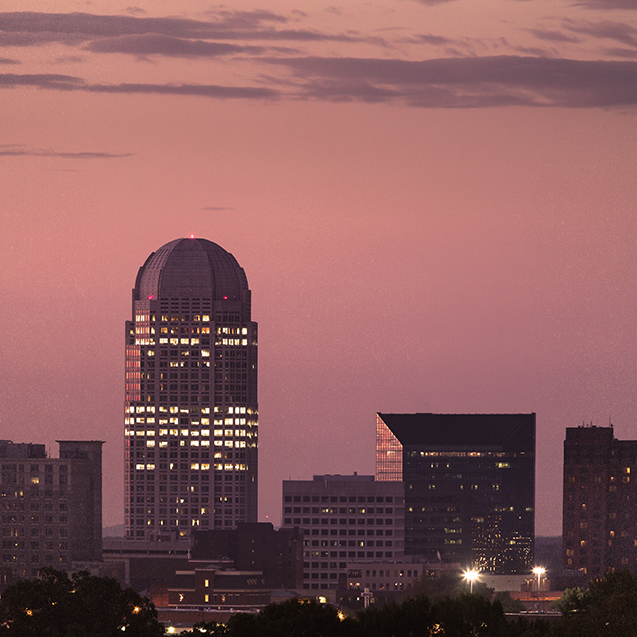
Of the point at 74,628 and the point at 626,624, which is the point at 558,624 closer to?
the point at 626,624

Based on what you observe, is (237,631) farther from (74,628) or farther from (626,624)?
(626,624)

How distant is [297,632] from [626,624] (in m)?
33.9

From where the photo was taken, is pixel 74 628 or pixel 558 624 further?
pixel 74 628

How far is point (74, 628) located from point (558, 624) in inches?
2067

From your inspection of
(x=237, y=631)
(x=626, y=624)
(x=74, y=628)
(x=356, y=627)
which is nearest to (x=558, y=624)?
(x=626, y=624)

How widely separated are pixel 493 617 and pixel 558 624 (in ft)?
55.5

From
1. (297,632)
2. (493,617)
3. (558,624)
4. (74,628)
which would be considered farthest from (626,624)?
(74,628)

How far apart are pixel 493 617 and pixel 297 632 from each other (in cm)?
2483

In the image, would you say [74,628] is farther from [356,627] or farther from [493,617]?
[493,617]

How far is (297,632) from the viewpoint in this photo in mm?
186625

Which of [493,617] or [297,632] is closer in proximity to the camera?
[297,632]

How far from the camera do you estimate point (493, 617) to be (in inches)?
7825

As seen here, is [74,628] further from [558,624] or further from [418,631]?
[558,624]

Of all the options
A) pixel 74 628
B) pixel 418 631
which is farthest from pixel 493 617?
pixel 74 628
